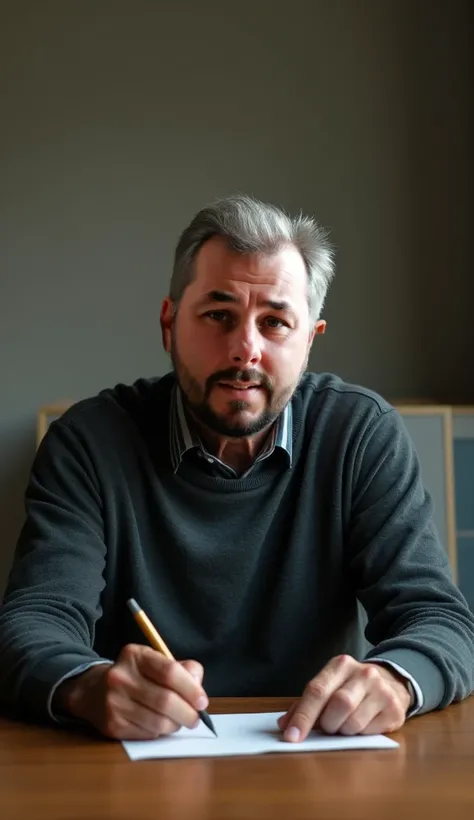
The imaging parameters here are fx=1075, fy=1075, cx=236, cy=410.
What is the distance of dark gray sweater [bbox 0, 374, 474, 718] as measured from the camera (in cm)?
161

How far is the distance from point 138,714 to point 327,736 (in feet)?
0.67

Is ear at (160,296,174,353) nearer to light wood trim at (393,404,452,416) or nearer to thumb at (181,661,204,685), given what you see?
thumb at (181,661,204,685)

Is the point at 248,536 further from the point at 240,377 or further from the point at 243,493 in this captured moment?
the point at 240,377

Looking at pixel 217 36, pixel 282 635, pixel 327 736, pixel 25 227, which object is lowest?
pixel 282 635

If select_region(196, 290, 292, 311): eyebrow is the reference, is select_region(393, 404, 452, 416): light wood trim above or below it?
below

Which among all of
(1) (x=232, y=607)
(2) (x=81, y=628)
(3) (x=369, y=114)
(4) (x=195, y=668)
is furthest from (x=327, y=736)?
(3) (x=369, y=114)

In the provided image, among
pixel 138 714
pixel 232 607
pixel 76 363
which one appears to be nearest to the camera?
pixel 138 714

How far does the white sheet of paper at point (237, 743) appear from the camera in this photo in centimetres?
108

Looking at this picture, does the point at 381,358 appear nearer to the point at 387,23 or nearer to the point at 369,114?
the point at 369,114

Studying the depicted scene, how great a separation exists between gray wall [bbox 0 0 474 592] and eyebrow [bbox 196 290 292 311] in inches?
75.0

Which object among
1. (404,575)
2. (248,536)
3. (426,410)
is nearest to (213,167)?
(426,410)

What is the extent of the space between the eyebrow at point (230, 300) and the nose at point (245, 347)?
1.7 inches

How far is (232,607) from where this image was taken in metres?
1.67

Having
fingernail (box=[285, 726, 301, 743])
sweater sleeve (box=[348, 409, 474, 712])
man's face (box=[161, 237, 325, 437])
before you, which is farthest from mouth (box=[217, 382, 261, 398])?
fingernail (box=[285, 726, 301, 743])
